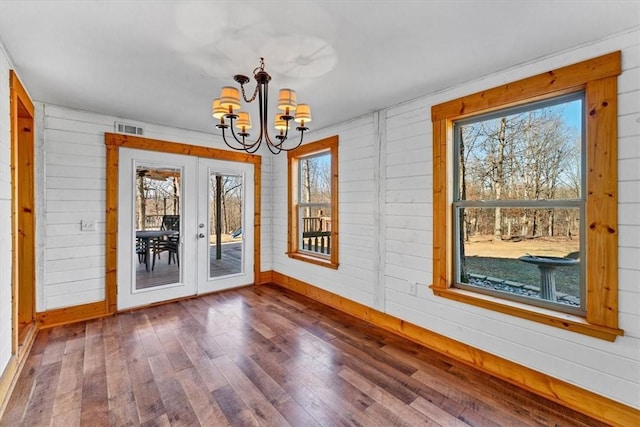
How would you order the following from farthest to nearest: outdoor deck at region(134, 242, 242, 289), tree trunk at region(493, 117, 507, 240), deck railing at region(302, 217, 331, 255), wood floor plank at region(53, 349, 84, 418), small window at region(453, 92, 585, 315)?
deck railing at region(302, 217, 331, 255)
outdoor deck at region(134, 242, 242, 289)
tree trunk at region(493, 117, 507, 240)
small window at region(453, 92, 585, 315)
wood floor plank at region(53, 349, 84, 418)

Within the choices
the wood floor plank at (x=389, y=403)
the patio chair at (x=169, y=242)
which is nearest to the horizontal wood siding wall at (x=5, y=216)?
the patio chair at (x=169, y=242)

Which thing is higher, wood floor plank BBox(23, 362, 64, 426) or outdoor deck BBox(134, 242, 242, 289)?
outdoor deck BBox(134, 242, 242, 289)

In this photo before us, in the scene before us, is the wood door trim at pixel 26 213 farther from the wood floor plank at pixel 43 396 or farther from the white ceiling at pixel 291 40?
the wood floor plank at pixel 43 396

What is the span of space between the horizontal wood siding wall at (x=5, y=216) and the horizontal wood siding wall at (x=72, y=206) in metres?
1.15

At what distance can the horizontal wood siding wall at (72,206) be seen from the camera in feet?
10.5

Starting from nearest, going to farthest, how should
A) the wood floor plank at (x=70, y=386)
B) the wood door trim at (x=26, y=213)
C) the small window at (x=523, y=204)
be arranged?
the wood floor plank at (x=70, y=386) < the small window at (x=523, y=204) < the wood door trim at (x=26, y=213)

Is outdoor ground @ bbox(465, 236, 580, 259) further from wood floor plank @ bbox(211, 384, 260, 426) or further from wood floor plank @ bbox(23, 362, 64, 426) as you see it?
wood floor plank @ bbox(23, 362, 64, 426)

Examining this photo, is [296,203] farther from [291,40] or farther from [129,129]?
[291,40]

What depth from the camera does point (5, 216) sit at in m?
2.10

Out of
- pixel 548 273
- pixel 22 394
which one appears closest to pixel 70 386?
pixel 22 394

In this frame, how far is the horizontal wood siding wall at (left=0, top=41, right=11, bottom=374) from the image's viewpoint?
2010mm

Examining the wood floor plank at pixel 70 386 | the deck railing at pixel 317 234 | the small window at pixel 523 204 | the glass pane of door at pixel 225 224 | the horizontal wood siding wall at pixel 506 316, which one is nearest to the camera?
the horizontal wood siding wall at pixel 506 316

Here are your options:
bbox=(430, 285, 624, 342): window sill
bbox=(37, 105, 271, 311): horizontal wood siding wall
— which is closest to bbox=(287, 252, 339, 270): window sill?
bbox=(430, 285, 624, 342): window sill

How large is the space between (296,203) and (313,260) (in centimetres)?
100
